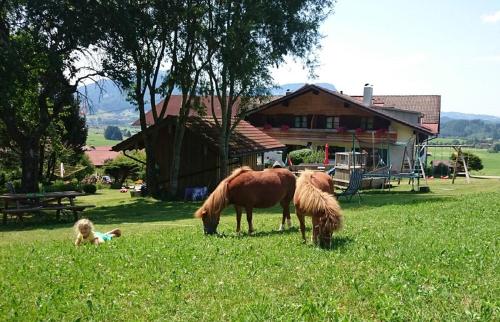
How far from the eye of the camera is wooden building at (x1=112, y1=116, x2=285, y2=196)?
107 ft

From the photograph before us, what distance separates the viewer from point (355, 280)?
25.5 ft

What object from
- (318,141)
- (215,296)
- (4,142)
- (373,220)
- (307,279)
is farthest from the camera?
(318,141)

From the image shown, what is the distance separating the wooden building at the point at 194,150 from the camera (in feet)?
107

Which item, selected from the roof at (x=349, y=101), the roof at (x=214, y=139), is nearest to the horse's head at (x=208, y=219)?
the roof at (x=214, y=139)

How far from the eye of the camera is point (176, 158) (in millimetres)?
31844

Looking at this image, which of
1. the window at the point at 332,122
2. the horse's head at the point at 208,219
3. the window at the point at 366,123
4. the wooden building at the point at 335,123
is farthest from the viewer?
the window at the point at 332,122

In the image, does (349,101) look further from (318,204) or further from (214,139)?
(318,204)

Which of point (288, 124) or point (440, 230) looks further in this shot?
point (288, 124)

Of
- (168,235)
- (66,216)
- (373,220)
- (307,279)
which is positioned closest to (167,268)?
(307,279)

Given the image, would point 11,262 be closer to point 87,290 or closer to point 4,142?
point 87,290

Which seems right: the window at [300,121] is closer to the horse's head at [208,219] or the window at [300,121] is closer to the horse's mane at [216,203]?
the horse's mane at [216,203]

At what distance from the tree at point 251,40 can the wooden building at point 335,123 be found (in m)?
21.9

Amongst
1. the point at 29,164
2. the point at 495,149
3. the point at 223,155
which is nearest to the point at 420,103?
the point at 223,155

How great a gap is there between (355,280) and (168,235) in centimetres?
705
